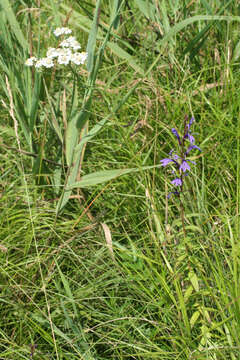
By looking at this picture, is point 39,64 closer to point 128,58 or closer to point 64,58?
point 64,58

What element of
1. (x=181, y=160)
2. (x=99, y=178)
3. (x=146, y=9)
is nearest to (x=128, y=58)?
(x=146, y=9)

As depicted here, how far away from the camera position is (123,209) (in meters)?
1.61

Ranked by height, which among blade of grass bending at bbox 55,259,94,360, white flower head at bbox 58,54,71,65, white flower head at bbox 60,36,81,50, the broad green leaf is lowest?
blade of grass bending at bbox 55,259,94,360

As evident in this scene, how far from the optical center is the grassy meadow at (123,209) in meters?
1.20

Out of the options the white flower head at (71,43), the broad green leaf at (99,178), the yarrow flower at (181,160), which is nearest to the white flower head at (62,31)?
the white flower head at (71,43)

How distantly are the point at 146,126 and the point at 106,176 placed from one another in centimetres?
26

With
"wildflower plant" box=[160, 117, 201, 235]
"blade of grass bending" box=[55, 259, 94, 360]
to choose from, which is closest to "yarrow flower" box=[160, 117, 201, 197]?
"wildflower plant" box=[160, 117, 201, 235]

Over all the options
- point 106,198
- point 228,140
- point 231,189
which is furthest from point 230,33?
point 106,198

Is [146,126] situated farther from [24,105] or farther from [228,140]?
[24,105]

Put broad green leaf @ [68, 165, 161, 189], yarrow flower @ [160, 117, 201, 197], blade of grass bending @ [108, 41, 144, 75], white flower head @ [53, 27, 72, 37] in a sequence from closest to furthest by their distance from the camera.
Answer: yarrow flower @ [160, 117, 201, 197] → broad green leaf @ [68, 165, 161, 189] → white flower head @ [53, 27, 72, 37] → blade of grass bending @ [108, 41, 144, 75]

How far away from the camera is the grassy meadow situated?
1.20m

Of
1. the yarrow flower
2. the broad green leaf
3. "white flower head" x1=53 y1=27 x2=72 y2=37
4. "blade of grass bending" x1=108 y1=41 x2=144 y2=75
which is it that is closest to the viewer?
the yarrow flower

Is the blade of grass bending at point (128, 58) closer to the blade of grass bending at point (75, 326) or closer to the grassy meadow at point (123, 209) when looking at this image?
the grassy meadow at point (123, 209)

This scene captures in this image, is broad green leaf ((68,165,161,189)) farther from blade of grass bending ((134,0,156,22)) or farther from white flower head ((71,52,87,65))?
blade of grass bending ((134,0,156,22))
